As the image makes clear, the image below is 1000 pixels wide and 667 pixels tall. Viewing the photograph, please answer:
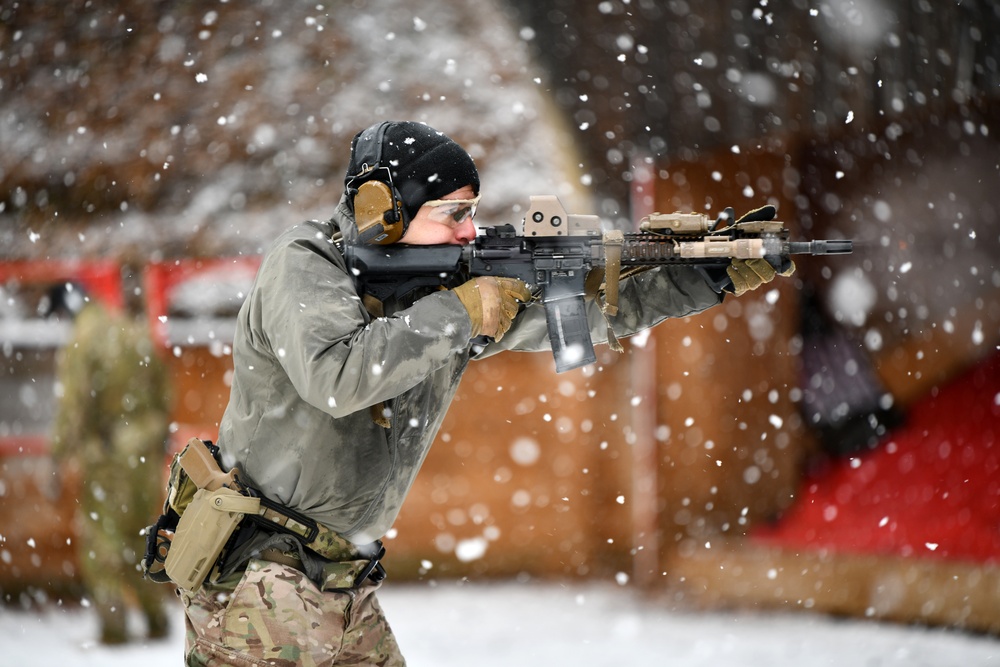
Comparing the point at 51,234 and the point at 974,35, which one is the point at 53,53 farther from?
the point at 974,35

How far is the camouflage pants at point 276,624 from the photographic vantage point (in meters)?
2.14

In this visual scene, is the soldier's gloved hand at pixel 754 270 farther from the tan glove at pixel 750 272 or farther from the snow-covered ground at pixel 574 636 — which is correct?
the snow-covered ground at pixel 574 636

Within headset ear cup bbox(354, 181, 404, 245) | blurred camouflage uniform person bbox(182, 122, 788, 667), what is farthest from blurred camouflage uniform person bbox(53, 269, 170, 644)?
headset ear cup bbox(354, 181, 404, 245)

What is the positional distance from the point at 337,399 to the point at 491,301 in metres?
0.41

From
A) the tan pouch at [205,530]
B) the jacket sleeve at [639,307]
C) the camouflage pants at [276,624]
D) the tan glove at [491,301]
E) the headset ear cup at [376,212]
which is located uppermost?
the headset ear cup at [376,212]

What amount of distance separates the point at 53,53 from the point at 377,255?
502 cm

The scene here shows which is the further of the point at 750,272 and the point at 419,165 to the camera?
the point at 750,272

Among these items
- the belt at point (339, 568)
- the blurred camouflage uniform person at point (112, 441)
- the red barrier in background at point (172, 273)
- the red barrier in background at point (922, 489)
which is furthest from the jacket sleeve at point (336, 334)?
the red barrier in background at point (922, 489)

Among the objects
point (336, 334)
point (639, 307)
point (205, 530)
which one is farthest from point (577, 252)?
point (205, 530)

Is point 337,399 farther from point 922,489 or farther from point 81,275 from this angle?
point 81,275

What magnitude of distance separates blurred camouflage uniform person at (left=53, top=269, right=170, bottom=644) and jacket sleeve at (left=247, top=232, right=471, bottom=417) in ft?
11.5

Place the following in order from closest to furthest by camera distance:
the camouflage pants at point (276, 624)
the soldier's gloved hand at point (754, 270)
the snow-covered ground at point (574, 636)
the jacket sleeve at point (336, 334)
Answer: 1. the jacket sleeve at point (336, 334)
2. the camouflage pants at point (276, 624)
3. the soldier's gloved hand at point (754, 270)
4. the snow-covered ground at point (574, 636)

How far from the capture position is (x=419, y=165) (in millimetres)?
2262

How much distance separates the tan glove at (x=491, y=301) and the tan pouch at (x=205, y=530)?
0.62 m
